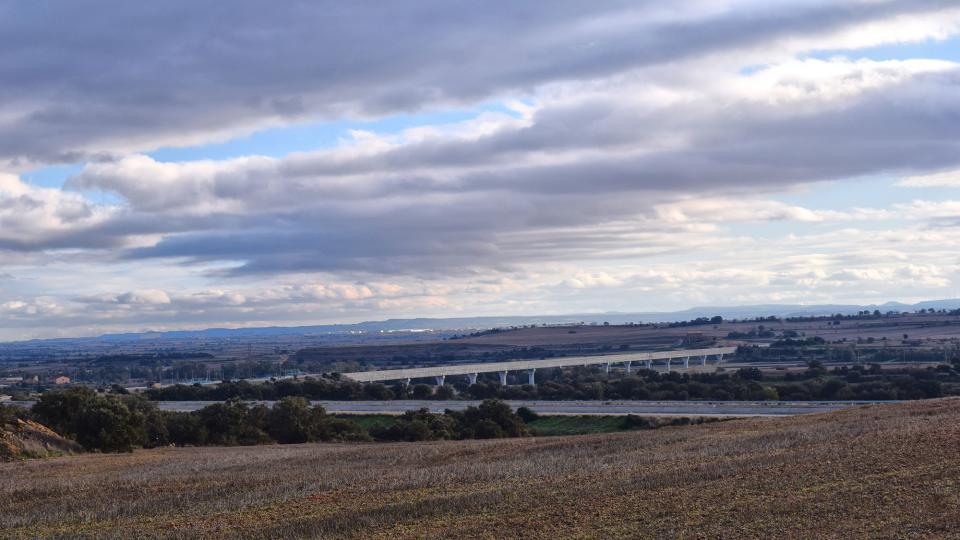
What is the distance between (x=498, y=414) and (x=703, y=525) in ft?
137

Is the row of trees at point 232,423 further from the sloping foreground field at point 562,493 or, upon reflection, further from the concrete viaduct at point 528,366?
the concrete viaduct at point 528,366

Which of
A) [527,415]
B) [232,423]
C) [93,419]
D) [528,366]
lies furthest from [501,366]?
[93,419]

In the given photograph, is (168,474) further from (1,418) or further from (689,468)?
(1,418)

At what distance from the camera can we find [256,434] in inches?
2073

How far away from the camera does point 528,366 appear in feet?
422

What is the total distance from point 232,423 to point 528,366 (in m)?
78.3

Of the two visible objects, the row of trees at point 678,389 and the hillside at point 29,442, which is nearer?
the hillside at point 29,442

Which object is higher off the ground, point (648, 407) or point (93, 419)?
point (93, 419)

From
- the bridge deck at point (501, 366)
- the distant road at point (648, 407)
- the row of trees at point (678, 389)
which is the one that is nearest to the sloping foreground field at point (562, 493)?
the distant road at point (648, 407)

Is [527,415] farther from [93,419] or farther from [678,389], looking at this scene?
[93,419]

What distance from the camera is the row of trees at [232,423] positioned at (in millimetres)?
45562

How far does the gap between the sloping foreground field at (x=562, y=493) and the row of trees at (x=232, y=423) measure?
1556 centimetres

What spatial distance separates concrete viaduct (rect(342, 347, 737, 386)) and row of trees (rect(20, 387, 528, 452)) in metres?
58.2

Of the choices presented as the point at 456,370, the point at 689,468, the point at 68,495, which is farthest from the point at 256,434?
the point at 456,370
